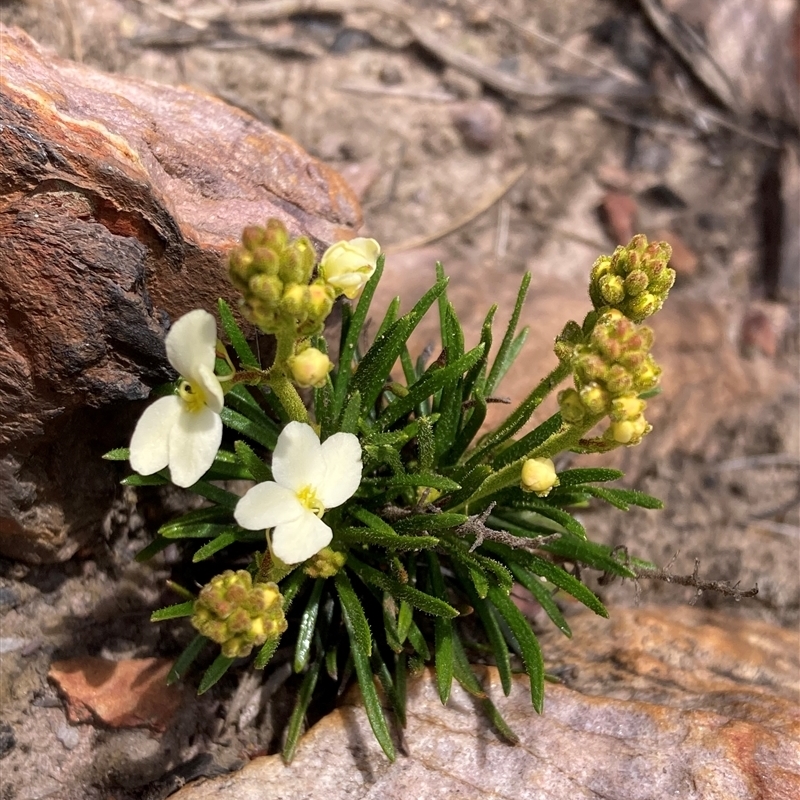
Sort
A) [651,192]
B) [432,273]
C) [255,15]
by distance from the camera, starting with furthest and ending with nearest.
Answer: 1. [651,192]
2. [255,15]
3. [432,273]

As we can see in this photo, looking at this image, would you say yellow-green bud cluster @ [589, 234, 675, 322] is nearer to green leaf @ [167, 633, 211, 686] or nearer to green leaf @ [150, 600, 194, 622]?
green leaf @ [150, 600, 194, 622]

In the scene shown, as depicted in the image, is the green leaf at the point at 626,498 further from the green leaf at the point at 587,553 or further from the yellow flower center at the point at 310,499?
the yellow flower center at the point at 310,499

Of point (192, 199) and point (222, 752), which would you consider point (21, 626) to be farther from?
point (192, 199)

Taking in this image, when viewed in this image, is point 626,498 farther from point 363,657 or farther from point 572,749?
point 363,657

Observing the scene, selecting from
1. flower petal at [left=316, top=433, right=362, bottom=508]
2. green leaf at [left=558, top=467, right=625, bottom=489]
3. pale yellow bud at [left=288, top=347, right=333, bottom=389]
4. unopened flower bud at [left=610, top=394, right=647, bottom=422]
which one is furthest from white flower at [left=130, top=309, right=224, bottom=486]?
green leaf at [left=558, top=467, right=625, bottom=489]

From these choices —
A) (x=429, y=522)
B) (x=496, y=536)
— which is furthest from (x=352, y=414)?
(x=496, y=536)

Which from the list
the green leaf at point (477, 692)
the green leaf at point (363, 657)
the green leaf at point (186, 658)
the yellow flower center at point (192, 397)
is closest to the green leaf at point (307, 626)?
the green leaf at point (363, 657)

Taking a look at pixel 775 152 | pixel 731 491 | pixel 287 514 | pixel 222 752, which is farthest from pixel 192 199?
pixel 775 152
